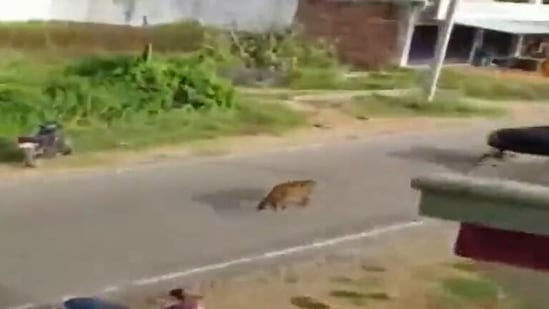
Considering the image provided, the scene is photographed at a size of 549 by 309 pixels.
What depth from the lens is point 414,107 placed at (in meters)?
1.61

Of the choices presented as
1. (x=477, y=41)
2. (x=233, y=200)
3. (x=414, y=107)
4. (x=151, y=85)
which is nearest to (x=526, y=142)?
(x=233, y=200)

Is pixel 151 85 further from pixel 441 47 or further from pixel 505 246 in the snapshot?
pixel 505 246

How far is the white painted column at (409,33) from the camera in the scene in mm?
1628

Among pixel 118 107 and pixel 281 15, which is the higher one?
pixel 281 15

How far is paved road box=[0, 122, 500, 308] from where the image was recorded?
96 cm

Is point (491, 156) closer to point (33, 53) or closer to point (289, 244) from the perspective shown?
point (289, 244)

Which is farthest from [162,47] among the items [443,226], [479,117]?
[479,117]

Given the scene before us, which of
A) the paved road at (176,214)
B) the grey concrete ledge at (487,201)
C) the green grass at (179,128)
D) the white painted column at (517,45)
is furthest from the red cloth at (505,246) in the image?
the white painted column at (517,45)

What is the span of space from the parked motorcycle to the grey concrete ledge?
1.73 feet

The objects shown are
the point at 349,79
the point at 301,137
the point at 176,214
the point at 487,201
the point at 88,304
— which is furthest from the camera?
the point at 349,79

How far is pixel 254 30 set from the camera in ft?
4.60

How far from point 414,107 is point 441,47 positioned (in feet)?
0.33

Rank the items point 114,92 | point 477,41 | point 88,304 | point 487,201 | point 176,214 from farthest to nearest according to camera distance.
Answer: point 477,41 < point 114,92 < point 176,214 < point 88,304 < point 487,201

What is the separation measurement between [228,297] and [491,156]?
0.36m
